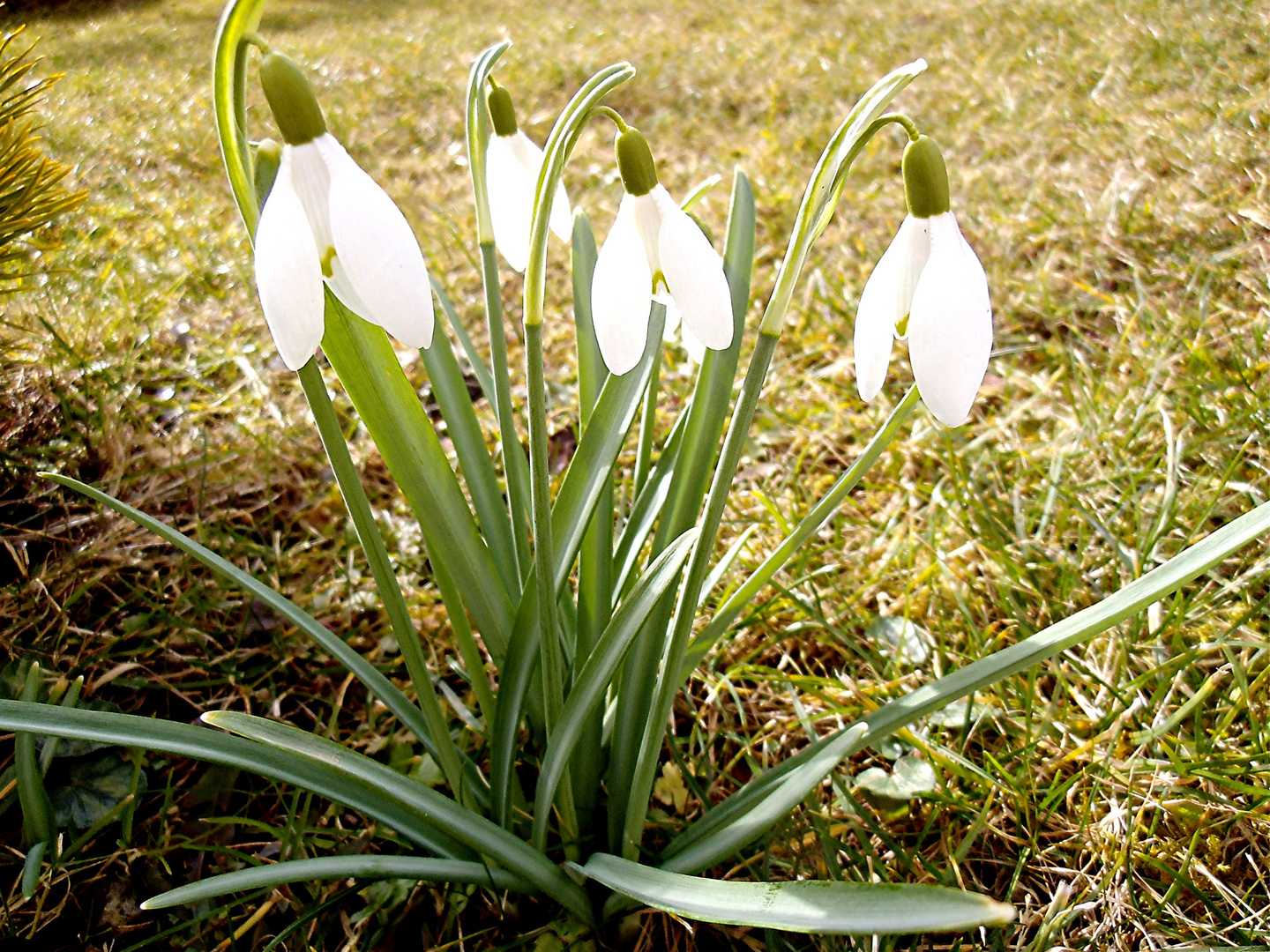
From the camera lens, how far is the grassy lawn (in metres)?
0.91

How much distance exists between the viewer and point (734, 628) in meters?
1.15

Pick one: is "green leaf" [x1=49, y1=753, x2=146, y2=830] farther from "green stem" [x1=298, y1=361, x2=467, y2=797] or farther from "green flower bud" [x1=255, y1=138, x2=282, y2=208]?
"green flower bud" [x1=255, y1=138, x2=282, y2=208]

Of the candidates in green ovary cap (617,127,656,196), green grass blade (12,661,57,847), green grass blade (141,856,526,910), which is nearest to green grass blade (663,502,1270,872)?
green grass blade (141,856,526,910)

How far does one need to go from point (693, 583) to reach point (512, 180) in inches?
15.0

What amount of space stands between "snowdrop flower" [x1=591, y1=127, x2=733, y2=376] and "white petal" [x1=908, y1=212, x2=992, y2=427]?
121 millimetres

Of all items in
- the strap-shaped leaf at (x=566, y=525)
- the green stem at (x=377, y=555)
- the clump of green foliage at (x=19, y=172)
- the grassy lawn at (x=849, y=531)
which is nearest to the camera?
the green stem at (x=377, y=555)

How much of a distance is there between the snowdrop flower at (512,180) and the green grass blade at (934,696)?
1.57ft

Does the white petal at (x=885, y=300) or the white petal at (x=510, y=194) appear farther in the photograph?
the white petal at (x=510, y=194)

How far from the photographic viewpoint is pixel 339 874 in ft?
2.34

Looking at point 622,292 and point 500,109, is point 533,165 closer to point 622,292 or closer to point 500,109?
point 500,109

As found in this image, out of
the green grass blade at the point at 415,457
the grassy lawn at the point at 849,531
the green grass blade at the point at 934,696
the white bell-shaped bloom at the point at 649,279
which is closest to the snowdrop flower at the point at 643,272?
the white bell-shaped bloom at the point at 649,279

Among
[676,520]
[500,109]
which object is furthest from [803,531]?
[500,109]

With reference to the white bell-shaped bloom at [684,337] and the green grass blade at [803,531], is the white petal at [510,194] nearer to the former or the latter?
the white bell-shaped bloom at [684,337]

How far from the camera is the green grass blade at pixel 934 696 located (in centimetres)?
64
